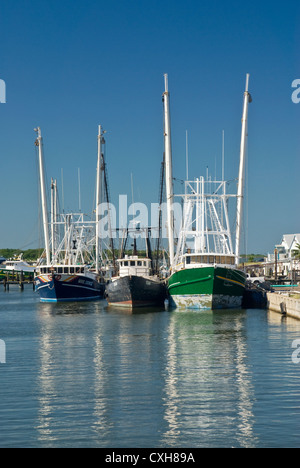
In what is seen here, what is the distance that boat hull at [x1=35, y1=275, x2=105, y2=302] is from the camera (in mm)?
84438

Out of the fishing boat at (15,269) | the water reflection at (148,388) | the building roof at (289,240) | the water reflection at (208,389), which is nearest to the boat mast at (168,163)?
the water reflection at (148,388)

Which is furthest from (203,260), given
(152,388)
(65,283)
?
(152,388)

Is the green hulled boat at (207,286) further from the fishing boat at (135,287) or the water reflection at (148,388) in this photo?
the water reflection at (148,388)

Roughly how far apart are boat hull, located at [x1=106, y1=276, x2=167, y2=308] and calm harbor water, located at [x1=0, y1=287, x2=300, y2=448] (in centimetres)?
2264

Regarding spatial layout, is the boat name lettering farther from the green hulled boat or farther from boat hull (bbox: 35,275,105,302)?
the green hulled boat

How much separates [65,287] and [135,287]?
62.4ft

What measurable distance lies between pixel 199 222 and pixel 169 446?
50.0 metres

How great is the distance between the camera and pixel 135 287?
68.7m

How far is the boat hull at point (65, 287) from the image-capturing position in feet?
277

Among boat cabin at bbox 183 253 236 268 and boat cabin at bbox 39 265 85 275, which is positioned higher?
boat cabin at bbox 183 253 236 268

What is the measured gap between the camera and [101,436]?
1870 centimetres

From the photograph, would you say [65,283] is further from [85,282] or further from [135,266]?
[135,266]

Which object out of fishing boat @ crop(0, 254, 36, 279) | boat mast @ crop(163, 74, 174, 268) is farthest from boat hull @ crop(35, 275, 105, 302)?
fishing boat @ crop(0, 254, 36, 279)

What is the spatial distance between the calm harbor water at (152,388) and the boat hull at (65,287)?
39.0 meters
